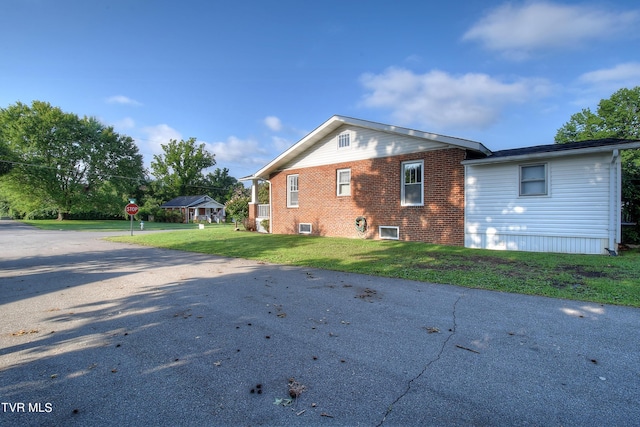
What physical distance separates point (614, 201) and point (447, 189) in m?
4.63

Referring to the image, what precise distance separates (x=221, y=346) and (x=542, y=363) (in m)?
3.30

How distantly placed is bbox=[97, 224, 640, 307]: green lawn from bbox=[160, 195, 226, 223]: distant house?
128 feet

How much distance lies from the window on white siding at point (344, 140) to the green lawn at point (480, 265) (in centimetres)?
502

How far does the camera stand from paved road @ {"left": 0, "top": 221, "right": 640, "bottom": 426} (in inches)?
91.4

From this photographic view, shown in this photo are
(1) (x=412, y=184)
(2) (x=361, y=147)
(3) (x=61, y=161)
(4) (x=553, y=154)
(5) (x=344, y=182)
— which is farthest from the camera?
(3) (x=61, y=161)

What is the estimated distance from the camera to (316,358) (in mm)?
3148

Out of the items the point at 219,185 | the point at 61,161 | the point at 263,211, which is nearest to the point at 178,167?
the point at 219,185

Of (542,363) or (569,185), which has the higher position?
(569,185)

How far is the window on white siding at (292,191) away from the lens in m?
17.0

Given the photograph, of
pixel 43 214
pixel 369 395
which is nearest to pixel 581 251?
pixel 369 395

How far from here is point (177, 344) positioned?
3.51 meters

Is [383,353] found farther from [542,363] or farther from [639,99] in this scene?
[639,99]

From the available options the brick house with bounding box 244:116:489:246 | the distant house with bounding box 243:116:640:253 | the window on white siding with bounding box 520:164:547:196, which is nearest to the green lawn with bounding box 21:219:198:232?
the brick house with bounding box 244:116:489:246

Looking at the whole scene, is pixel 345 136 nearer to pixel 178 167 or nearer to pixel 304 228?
pixel 304 228
